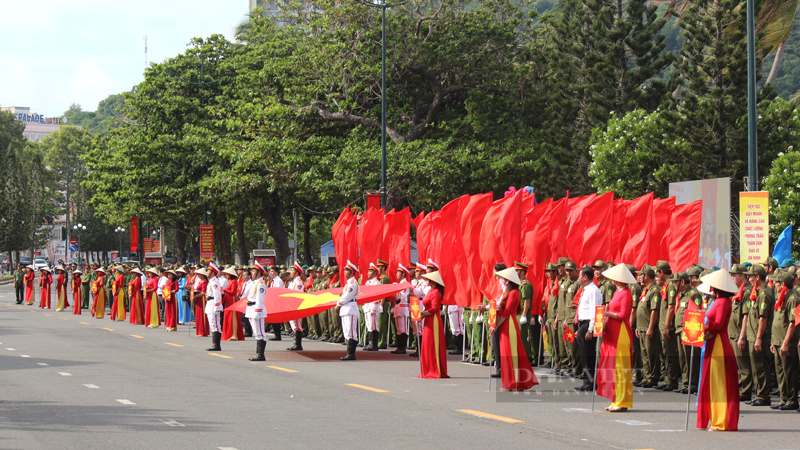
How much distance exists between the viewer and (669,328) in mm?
12219

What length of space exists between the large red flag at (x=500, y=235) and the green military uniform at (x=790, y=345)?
160 inches

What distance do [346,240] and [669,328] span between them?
9230 millimetres

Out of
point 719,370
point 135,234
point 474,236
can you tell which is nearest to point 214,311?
point 474,236

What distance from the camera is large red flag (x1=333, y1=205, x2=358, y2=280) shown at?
778 inches

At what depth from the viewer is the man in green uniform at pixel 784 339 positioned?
1067 cm

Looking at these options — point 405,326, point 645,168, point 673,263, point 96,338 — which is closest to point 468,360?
point 405,326

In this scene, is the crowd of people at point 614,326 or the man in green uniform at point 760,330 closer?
the crowd of people at point 614,326

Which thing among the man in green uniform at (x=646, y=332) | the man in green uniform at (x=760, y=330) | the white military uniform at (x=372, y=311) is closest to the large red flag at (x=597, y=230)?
the man in green uniform at (x=646, y=332)

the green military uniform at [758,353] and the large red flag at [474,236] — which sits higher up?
the large red flag at [474,236]

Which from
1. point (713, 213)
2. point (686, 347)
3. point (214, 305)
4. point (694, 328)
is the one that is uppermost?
point (713, 213)

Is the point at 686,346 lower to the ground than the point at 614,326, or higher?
lower

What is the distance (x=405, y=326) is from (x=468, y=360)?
1838 millimetres

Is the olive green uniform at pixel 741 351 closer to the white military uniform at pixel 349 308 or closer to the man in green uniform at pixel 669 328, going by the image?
the man in green uniform at pixel 669 328

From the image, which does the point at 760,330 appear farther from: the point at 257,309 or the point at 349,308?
the point at 257,309
